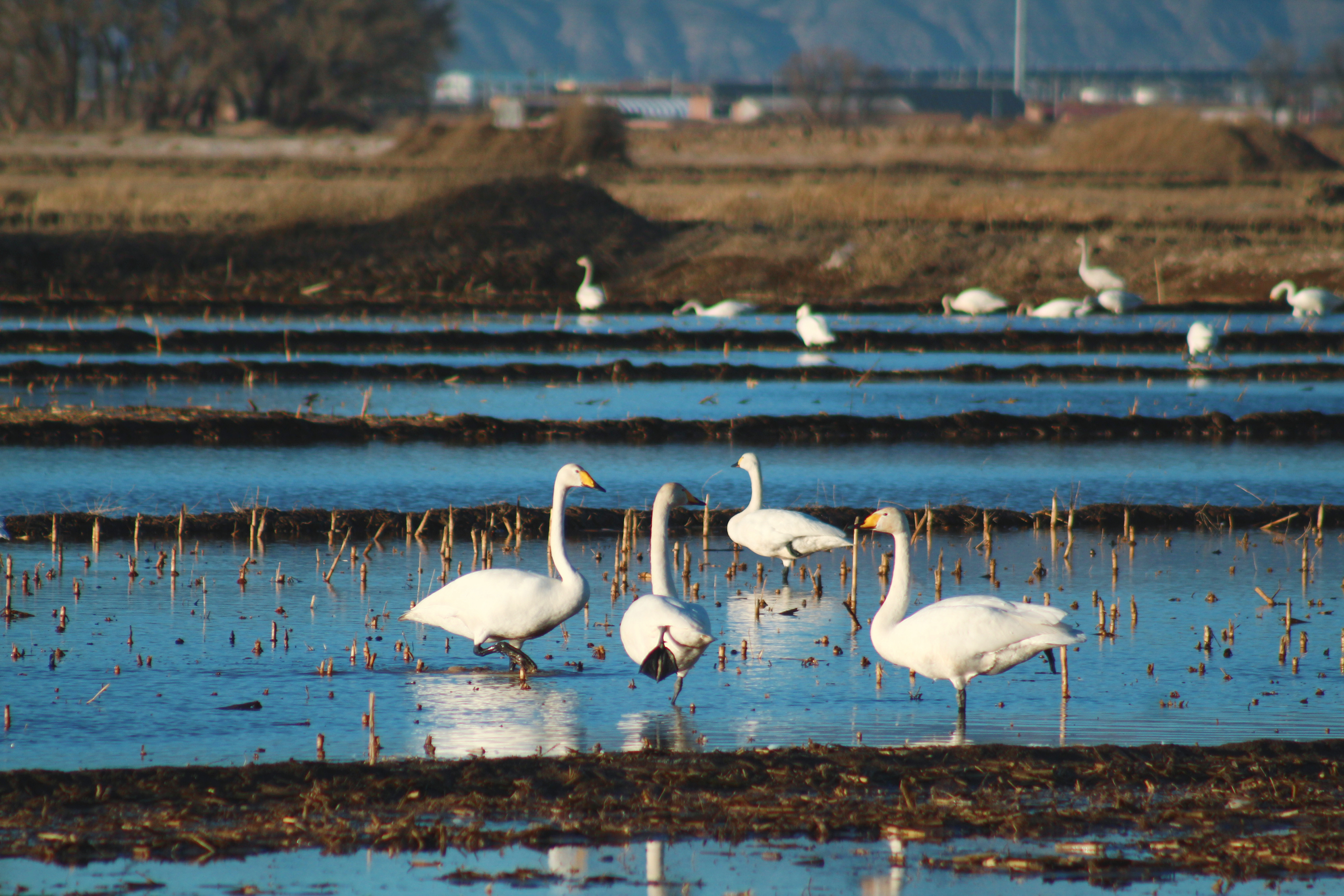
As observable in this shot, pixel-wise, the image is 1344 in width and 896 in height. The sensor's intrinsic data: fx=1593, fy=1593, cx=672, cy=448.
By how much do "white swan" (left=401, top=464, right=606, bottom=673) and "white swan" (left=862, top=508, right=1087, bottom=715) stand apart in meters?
1.64

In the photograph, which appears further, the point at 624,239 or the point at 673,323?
the point at 624,239

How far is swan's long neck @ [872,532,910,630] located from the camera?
7730 millimetres

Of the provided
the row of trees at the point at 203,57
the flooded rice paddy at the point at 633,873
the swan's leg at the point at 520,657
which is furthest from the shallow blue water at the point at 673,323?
the row of trees at the point at 203,57

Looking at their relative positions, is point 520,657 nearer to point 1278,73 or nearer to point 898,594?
point 898,594

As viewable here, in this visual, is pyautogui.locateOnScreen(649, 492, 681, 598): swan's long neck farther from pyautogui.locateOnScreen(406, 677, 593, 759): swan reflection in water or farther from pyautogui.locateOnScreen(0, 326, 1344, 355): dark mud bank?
pyautogui.locateOnScreen(0, 326, 1344, 355): dark mud bank

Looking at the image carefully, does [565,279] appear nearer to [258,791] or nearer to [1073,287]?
[1073,287]

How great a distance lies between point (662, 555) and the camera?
8.48 meters

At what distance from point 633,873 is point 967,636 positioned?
2.59 m

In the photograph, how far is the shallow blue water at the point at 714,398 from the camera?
61.8 feet

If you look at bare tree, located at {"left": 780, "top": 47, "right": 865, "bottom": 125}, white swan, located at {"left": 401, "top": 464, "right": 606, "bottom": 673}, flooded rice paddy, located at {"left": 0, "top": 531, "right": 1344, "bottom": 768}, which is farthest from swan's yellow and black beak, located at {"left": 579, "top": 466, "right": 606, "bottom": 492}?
bare tree, located at {"left": 780, "top": 47, "right": 865, "bottom": 125}

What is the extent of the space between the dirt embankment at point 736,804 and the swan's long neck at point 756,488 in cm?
504

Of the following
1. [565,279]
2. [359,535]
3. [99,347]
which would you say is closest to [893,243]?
[565,279]

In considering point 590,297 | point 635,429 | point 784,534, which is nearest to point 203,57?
point 590,297

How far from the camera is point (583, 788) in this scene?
595 cm
